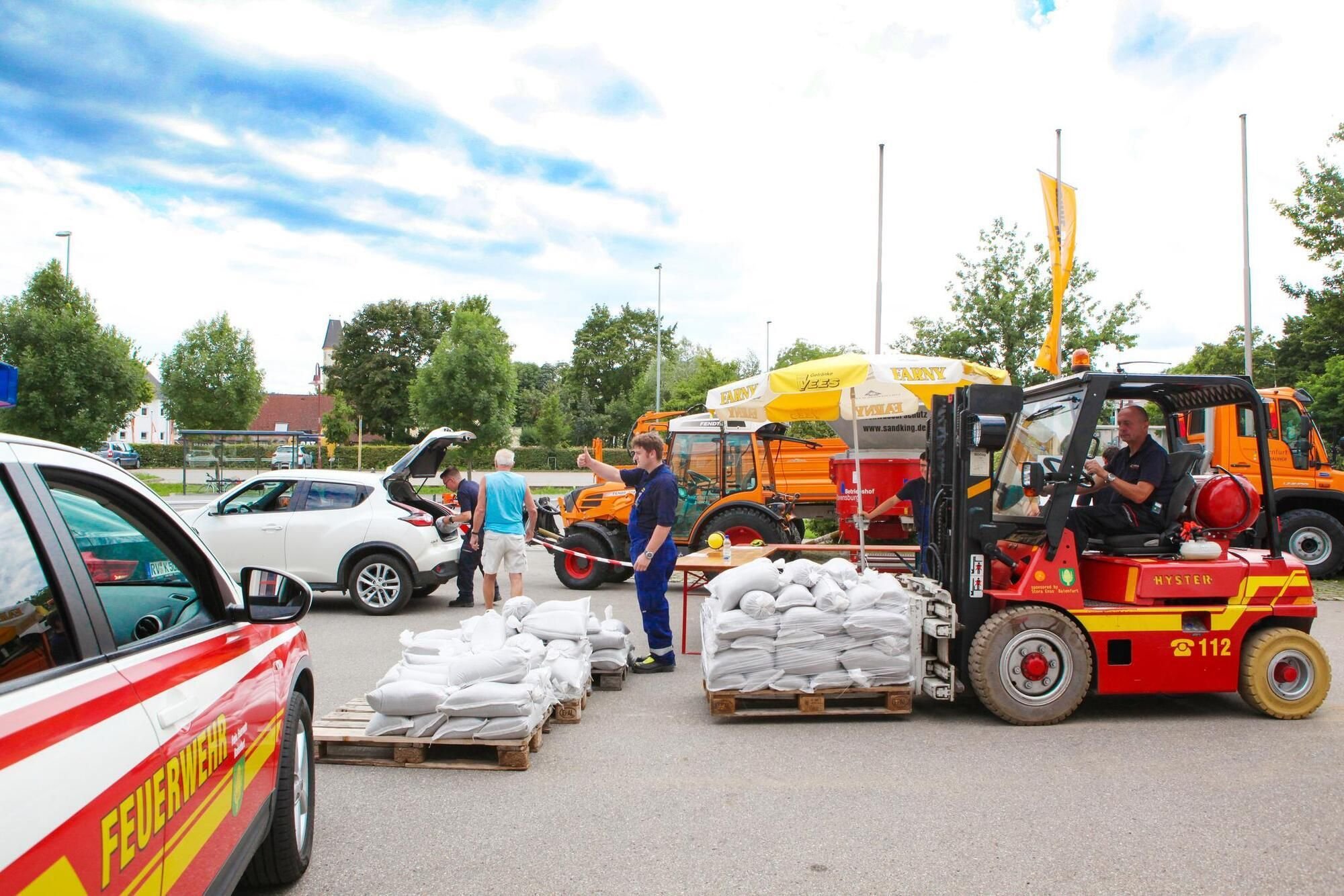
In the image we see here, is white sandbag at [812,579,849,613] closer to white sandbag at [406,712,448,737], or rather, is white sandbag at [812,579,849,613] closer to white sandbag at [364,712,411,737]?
white sandbag at [406,712,448,737]

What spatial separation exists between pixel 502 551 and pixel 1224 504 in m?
6.22

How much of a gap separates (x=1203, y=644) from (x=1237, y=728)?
57 cm

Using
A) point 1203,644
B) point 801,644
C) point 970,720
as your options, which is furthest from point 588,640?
point 1203,644

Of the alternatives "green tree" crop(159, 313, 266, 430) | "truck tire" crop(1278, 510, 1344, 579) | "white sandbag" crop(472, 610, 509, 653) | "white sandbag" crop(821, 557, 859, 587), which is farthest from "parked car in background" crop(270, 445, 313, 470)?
"white sandbag" crop(821, 557, 859, 587)

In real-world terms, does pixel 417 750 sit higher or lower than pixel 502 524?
lower

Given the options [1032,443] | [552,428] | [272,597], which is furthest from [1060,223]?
[552,428]

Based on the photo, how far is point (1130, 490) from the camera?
20.0 ft

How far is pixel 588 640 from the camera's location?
687cm

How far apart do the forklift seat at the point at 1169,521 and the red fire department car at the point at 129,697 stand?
523 centimetres

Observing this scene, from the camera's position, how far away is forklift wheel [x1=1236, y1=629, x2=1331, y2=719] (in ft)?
20.0

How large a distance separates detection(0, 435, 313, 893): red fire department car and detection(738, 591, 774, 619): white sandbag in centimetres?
324

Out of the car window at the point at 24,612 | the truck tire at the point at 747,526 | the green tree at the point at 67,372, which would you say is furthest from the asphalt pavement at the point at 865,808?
the green tree at the point at 67,372

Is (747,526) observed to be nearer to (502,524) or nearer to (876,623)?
(502,524)

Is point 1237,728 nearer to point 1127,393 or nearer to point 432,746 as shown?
point 1127,393
